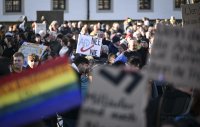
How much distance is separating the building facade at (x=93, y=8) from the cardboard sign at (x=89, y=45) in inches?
906

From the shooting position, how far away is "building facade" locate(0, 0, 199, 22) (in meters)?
38.4

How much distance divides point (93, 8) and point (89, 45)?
78.6 ft

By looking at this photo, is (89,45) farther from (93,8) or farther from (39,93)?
(93,8)

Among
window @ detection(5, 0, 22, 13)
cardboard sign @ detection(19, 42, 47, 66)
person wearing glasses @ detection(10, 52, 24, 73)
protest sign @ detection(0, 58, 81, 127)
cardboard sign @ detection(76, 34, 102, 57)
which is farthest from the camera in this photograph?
window @ detection(5, 0, 22, 13)

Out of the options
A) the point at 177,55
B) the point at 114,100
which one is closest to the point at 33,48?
the point at 177,55

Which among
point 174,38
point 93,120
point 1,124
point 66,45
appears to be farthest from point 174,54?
point 66,45

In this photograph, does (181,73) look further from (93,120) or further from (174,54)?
(93,120)

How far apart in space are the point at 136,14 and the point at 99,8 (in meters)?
2.38

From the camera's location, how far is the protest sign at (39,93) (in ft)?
14.0

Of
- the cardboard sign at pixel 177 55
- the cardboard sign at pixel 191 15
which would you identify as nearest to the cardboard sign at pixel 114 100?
the cardboard sign at pixel 177 55

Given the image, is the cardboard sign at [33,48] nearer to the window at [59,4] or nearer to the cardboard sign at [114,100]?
the cardboard sign at [114,100]

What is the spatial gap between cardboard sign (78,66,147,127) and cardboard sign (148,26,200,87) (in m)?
0.49

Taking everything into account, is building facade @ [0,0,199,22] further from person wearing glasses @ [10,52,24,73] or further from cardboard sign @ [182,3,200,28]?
cardboard sign @ [182,3,200,28]

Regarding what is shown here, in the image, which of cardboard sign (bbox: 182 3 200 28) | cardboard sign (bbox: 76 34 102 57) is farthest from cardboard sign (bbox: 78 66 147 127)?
cardboard sign (bbox: 76 34 102 57)
